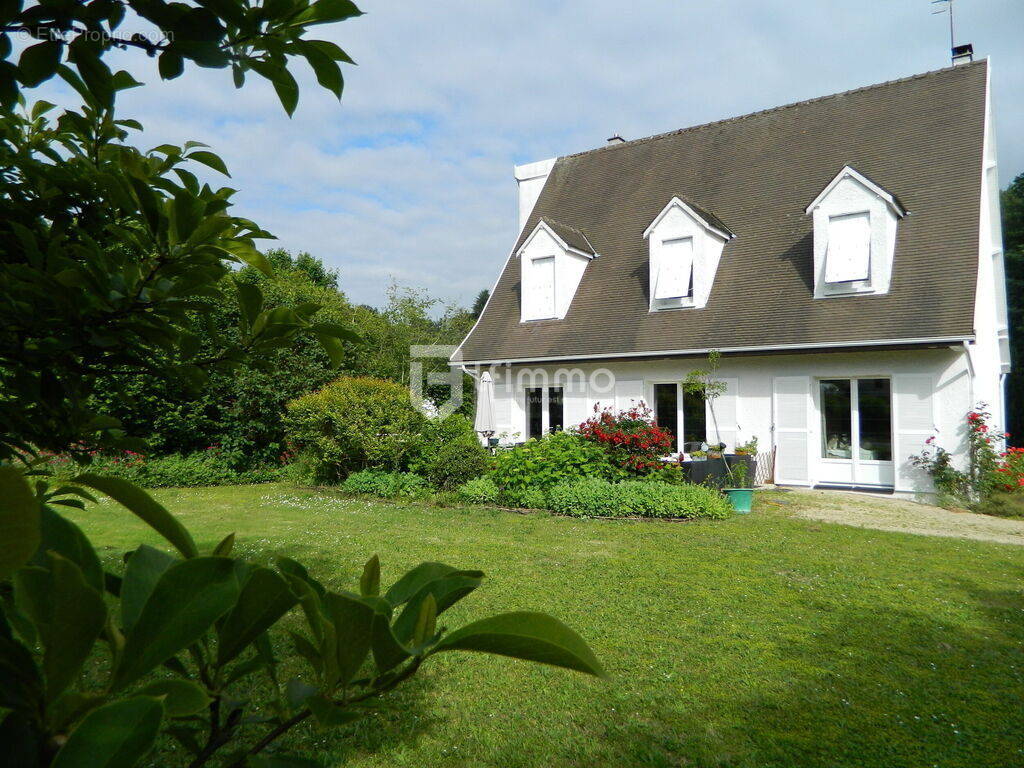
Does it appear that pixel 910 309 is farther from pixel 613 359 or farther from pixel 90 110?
pixel 90 110

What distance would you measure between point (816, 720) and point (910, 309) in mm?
10233

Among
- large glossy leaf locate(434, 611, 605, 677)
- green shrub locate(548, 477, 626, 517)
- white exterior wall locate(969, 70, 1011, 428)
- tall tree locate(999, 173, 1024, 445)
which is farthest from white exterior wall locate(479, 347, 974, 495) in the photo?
large glossy leaf locate(434, 611, 605, 677)

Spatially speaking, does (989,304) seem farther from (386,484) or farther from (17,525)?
(17,525)

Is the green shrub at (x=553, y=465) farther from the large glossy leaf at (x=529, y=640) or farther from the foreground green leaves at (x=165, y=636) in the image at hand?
the large glossy leaf at (x=529, y=640)

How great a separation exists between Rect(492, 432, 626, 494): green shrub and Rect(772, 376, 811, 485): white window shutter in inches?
153

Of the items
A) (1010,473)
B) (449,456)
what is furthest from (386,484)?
(1010,473)

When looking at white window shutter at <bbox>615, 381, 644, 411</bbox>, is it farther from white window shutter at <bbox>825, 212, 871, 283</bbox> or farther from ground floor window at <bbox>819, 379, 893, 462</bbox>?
white window shutter at <bbox>825, 212, 871, 283</bbox>

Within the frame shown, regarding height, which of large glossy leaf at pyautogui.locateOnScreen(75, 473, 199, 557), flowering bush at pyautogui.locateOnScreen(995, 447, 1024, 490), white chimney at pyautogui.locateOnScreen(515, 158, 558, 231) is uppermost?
white chimney at pyautogui.locateOnScreen(515, 158, 558, 231)

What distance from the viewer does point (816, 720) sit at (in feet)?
12.4

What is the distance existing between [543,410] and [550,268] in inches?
139

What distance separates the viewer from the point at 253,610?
65 cm

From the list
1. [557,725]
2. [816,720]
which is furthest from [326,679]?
[816,720]

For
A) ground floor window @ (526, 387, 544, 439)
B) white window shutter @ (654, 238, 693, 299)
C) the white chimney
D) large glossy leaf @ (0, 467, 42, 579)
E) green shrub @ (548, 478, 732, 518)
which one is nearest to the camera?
large glossy leaf @ (0, 467, 42, 579)

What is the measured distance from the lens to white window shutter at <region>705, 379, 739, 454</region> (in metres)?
13.6
